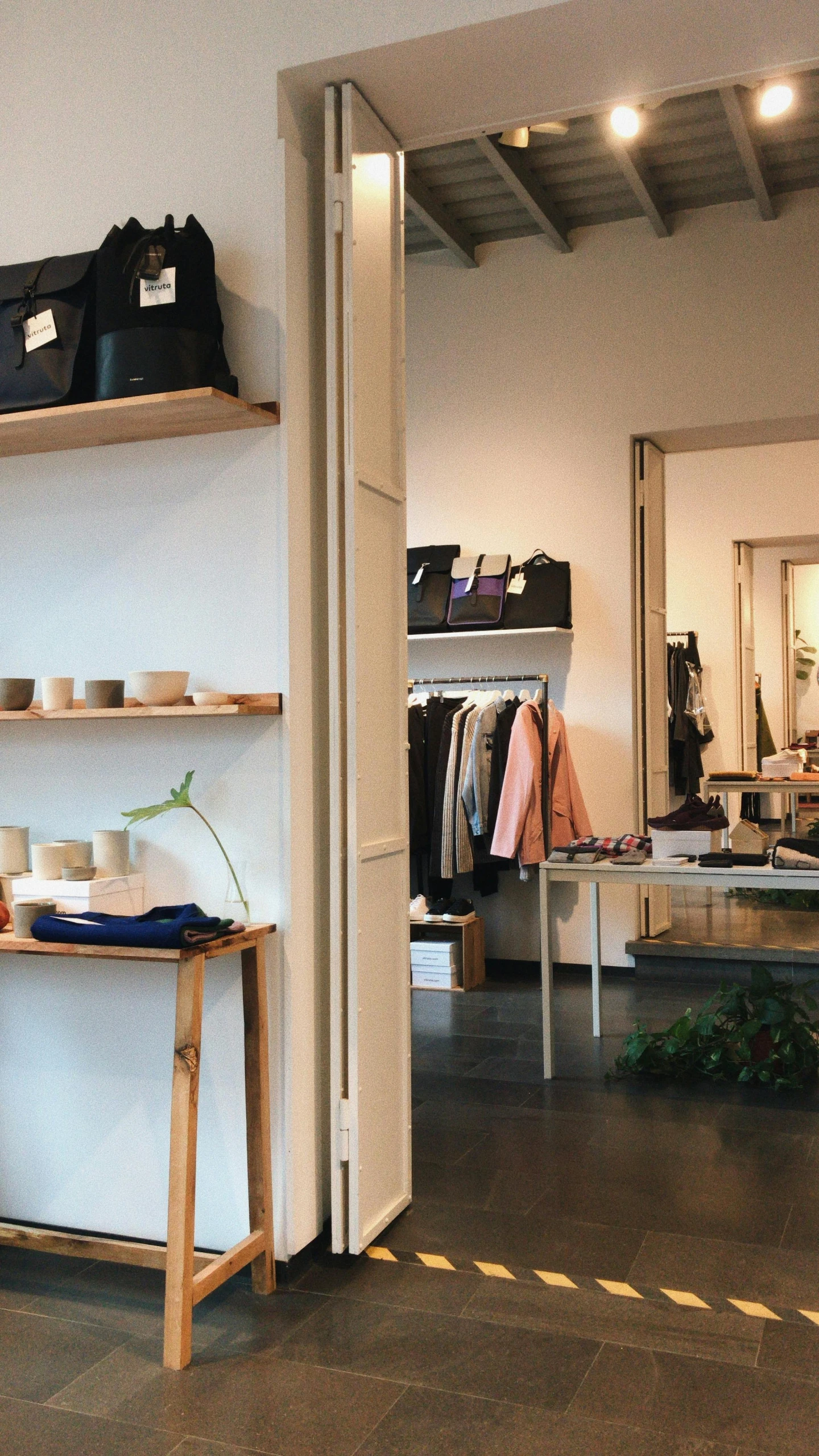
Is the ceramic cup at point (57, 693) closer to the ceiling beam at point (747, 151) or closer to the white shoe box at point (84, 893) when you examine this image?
the white shoe box at point (84, 893)

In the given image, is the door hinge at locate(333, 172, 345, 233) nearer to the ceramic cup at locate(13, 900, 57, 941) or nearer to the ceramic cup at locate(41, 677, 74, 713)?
the ceramic cup at locate(41, 677, 74, 713)

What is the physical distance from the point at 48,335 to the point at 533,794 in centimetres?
A: 369

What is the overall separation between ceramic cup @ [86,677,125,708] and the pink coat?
3355 mm

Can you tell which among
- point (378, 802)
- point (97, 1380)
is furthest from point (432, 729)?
point (97, 1380)

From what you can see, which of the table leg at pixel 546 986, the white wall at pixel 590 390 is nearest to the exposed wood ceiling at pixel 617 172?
the white wall at pixel 590 390

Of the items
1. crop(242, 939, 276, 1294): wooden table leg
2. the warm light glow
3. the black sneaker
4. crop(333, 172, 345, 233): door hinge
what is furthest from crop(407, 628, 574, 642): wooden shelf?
crop(242, 939, 276, 1294): wooden table leg

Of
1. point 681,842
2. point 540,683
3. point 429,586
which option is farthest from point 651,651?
point 681,842

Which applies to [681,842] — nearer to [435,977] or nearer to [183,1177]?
[435,977]

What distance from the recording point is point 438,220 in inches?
234

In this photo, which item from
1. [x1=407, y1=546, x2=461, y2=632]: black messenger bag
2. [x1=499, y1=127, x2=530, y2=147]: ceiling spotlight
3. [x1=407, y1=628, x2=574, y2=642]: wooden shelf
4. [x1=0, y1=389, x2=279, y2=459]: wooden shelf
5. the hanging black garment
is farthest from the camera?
[x1=407, y1=546, x2=461, y2=632]: black messenger bag

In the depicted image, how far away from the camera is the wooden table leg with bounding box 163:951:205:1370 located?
2471 mm

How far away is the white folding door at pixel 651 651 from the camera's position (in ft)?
20.7

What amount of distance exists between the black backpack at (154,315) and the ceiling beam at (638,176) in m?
3.06

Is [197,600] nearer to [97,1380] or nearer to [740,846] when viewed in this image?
[97,1380]
